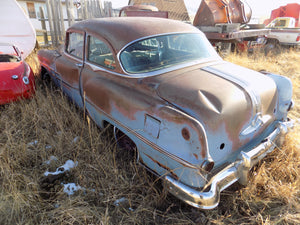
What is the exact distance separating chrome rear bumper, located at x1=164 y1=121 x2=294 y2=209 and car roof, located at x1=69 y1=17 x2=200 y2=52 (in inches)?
63.4

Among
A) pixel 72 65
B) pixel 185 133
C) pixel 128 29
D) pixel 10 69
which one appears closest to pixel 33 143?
pixel 72 65

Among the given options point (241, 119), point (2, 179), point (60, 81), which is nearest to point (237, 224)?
point (241, 119)

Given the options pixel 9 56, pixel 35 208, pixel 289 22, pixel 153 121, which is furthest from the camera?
pixel 289 22

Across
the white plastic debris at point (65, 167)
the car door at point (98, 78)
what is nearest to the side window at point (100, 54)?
the car door at point (98, 78)

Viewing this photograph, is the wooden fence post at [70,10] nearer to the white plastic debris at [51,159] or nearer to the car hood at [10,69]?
the car hood at [10,69]

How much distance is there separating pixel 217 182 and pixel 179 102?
713 mm

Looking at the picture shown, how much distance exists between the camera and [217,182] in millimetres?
1724

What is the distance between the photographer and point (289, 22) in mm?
10977

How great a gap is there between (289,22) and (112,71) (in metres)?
12.0

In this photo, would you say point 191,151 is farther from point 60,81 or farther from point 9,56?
point 9,56

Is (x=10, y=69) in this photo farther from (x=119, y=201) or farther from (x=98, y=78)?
(x=119, y=201)

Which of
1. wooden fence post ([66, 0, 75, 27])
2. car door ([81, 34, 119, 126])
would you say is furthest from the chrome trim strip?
wooden fence post ([66, 0, 75, 27])

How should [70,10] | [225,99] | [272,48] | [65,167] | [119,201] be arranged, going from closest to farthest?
[225,99] → [119,201] → [65,167] → [70,10] → [272,48]

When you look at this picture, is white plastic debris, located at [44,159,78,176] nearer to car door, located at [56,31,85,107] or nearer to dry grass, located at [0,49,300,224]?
dry grass, located at [0,49,300,224]
